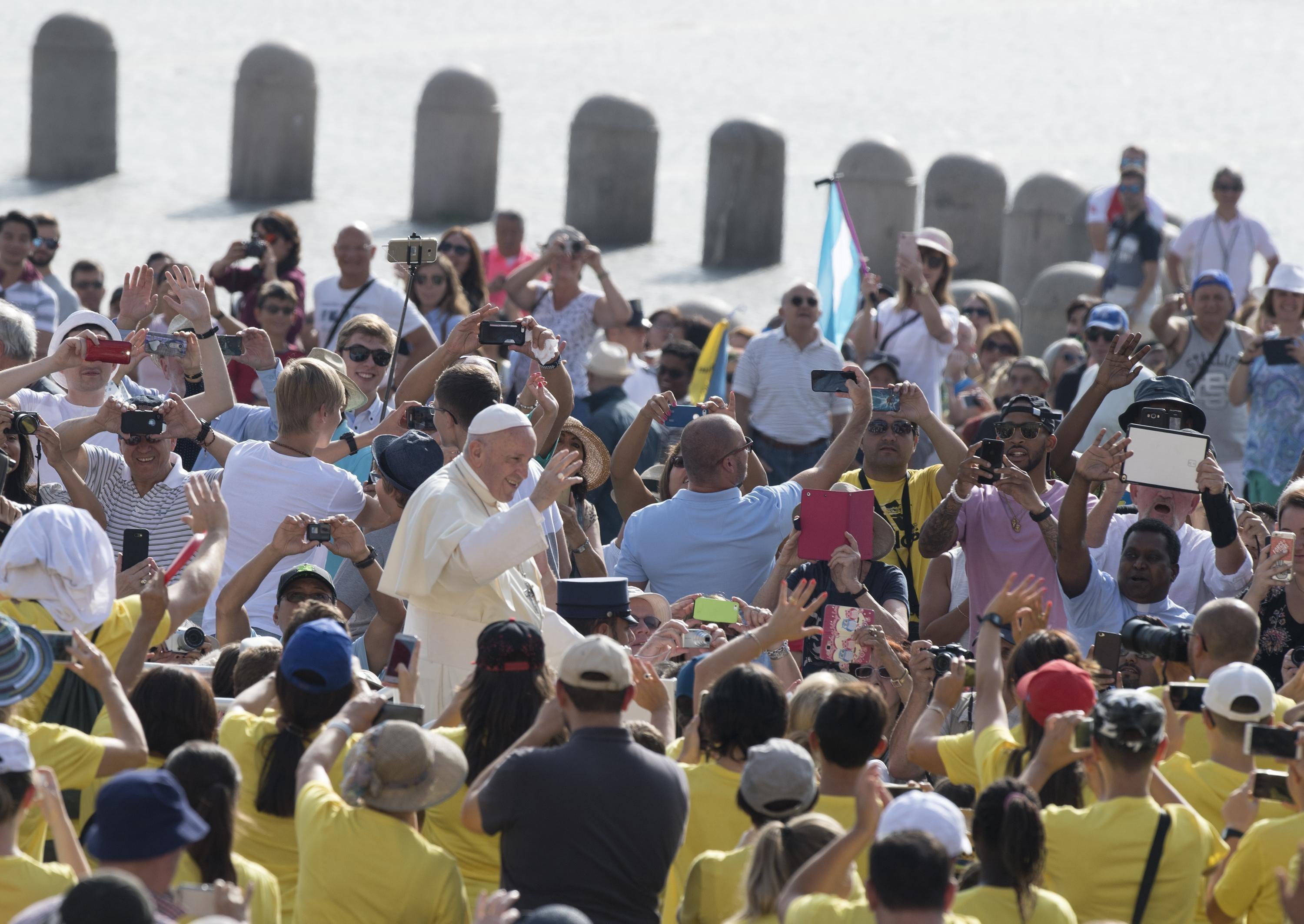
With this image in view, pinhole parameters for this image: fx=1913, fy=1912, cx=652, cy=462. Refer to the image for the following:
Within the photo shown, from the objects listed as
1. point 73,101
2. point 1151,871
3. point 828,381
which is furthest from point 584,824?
point 73,101

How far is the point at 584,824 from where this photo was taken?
166 inches

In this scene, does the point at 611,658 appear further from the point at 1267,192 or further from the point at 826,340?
the point at 1267,192

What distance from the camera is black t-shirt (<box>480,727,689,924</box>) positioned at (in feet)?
13.8

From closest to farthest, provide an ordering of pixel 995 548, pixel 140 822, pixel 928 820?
pixel 140 822 < pixel 928 820 < pixel 995 548

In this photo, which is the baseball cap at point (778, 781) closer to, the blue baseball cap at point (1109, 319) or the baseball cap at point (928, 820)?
the baseball cap at point (928, 820)

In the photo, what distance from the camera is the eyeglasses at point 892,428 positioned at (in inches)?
299

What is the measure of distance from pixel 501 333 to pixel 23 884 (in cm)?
373

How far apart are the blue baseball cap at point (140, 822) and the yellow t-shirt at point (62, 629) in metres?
1.17

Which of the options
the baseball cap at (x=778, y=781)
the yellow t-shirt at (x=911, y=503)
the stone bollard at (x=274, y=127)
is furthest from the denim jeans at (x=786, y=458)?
the stone bollard at (x=274, y=127)

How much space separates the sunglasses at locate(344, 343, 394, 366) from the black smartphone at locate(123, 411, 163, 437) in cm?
140

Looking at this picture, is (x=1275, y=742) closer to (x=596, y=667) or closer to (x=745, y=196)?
(x=596, y=667)

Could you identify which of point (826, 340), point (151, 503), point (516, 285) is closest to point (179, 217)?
point (516, 285)

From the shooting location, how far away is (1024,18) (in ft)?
82.8

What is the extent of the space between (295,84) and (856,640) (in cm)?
1219
